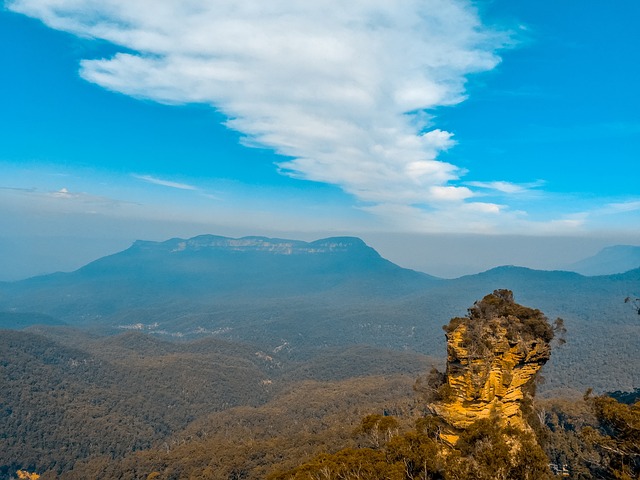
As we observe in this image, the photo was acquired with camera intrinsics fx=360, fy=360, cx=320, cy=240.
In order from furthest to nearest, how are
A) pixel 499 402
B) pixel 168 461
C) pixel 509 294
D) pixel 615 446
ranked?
pixel 168 461, pixel 509 294, pixel 499 402, pixel 615 446

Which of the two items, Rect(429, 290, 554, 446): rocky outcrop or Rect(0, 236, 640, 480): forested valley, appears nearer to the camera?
Rect(0, 236, 640, 480): forested valley

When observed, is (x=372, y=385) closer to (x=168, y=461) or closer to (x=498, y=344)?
(x=168, y=461)

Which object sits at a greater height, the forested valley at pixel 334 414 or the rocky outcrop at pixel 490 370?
the rocky outcrop at pixel 490 370

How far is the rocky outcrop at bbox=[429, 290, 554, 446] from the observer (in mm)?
22344

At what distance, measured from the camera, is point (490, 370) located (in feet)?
73.0

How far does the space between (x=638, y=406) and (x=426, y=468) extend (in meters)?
11.1

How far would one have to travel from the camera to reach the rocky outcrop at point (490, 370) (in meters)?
22.3

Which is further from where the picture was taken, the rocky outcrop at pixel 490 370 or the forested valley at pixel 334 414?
the rocky outcrop at pixel 490 370

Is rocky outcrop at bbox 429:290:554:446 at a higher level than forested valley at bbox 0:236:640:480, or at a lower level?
higher

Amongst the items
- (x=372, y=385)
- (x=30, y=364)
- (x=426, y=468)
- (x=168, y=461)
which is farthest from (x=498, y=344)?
(x=30, y=364)

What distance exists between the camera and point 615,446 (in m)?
17.2

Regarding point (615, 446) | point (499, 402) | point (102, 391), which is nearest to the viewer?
point (615, 446)

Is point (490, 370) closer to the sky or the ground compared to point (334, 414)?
closer to the sky

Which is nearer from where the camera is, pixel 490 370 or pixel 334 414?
pixel 490 370
